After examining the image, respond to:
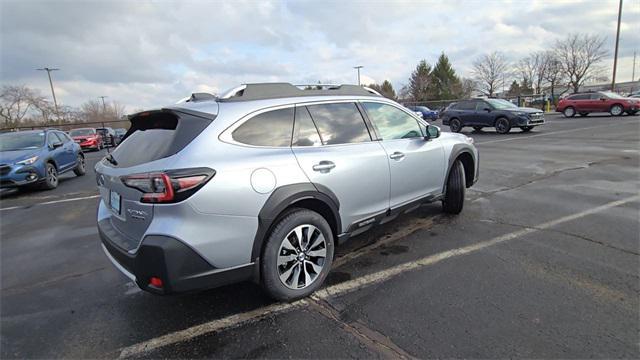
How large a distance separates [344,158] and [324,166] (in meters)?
0.27

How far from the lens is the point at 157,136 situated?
289 centimetres

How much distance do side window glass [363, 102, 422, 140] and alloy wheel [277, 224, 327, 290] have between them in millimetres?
1410

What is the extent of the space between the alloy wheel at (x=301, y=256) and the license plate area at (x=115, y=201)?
130 cm

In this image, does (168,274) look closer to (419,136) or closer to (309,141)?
(309,141)

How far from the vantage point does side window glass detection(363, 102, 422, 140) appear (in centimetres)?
388

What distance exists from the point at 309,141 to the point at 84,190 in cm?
811

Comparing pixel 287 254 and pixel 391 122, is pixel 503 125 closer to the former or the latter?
pixel 391 122

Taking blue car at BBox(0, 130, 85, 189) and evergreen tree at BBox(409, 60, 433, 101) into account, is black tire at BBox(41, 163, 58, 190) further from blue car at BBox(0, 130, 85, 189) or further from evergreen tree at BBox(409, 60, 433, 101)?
evergreen tree at BBox(409, 60, 433, 101)

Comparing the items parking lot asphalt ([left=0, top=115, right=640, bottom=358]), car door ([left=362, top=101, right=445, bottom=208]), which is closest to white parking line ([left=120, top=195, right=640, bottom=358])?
parking lot asphalt ([left=0, top=115, right=640, bottom=358])

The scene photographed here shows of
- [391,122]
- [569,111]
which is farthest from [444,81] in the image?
[391,122]

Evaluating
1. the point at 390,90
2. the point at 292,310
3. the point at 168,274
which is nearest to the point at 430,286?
the point at 292,310

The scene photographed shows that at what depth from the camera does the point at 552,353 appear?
2.28 meters

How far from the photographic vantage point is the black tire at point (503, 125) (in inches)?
655

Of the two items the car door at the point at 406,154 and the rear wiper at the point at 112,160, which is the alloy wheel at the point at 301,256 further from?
the rear wiper at the point at 112,160
